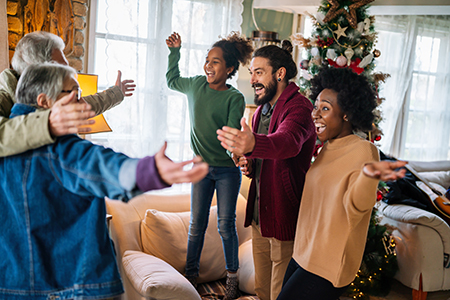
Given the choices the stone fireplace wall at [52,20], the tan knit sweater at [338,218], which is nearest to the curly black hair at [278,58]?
the tan knit sweater at [338,218]

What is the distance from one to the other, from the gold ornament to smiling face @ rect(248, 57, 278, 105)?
113 cm

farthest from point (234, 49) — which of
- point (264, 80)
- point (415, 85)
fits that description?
point (415, 85)

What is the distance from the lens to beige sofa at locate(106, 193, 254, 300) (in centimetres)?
213

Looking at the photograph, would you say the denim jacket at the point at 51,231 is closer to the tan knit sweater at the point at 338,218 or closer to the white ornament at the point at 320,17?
the tan knit sweater at the point at 338,218

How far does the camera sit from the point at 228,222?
6.82 ft

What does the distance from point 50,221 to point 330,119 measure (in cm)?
108

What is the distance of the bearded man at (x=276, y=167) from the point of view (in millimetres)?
1597

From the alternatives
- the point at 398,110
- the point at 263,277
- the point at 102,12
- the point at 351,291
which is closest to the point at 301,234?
the point at 263,277

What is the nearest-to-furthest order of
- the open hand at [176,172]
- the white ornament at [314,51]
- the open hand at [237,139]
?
the open hand at [176,172], the open hand at [237,139], the white ornament at [314,51]

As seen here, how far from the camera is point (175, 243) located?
Answer: 236cm

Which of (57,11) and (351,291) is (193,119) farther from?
(351,291)

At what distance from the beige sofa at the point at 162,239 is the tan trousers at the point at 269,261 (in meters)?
0.27

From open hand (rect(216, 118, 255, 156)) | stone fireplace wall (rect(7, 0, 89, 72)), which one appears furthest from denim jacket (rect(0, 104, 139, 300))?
stone fireplace wall (rect(7, 0, 89, 72))

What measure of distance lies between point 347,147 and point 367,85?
0.90 ft
